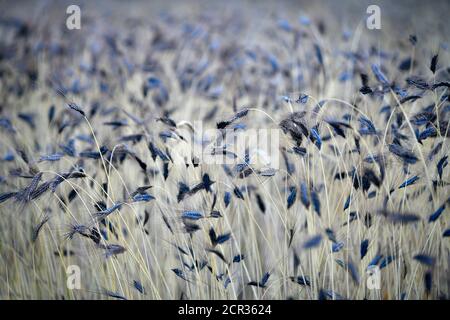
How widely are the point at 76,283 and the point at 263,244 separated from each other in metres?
0.90

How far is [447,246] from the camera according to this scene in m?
1.46

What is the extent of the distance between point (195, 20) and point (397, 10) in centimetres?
254

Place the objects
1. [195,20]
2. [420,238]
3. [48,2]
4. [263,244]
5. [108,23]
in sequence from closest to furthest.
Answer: [420,238] < [263,244] < [48,2] < [195,20] < [108,23]

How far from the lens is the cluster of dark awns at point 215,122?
1290 millimetres

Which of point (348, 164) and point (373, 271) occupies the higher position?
point (348, 164)

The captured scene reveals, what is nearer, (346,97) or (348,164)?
(348,164)

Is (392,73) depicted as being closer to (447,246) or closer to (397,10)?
(447,246)

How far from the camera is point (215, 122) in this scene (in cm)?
237

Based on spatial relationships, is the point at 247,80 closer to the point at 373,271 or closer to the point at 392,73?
the point at 392,73

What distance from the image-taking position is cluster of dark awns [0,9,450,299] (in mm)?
1290

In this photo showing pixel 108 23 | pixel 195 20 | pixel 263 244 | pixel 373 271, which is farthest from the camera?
pixel 108 23
